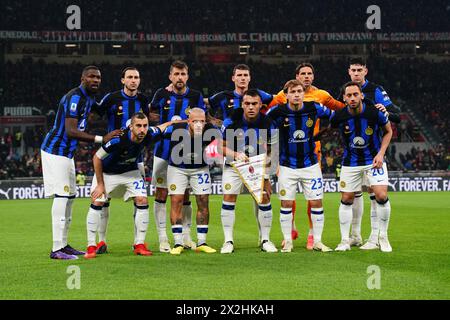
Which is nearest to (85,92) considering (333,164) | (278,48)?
(333,164)

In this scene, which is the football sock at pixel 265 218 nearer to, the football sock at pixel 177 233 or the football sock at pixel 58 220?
the football sock at pixel 177 233

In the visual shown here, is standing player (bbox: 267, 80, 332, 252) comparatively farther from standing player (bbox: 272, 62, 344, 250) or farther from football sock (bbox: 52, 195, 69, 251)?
football sock (bbox: 52, 195, 69, 251)

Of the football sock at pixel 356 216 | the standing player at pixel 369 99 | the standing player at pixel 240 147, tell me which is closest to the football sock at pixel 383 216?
the standing player at pixel 369 99

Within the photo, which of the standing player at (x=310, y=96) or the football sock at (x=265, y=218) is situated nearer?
the football sock at (x=265, y=218)

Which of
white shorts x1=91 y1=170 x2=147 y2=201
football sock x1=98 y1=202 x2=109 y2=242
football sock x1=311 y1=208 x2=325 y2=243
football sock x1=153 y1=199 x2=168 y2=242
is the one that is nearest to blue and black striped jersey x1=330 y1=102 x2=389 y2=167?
football sock x1=311 y1=208 x2=325 y2=243

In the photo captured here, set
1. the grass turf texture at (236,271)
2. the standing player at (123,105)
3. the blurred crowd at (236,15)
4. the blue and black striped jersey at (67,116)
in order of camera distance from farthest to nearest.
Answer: the blurred crowd at (236,15), the standing player at (123,105), the blue and black striped jersey at (67,116), the grass turf texture at (236,271)

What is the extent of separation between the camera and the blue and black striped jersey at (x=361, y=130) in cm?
923

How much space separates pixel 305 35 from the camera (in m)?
38.1

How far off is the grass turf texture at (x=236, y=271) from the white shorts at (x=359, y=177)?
882 millimetres

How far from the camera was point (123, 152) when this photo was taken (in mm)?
8922

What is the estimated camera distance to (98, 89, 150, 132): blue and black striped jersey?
932cm

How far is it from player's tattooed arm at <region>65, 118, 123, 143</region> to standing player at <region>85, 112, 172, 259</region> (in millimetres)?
71

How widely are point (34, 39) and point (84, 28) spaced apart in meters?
2.75
